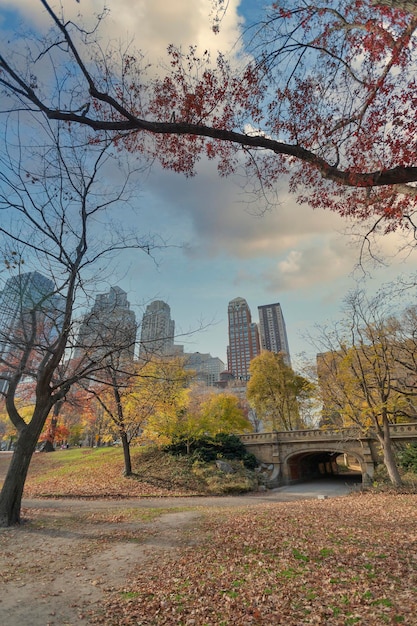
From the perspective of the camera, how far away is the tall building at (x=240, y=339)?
126000mm

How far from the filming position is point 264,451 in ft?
96.6

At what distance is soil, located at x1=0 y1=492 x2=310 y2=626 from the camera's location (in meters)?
4.51

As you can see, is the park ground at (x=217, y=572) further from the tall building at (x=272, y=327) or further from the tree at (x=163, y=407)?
the tall building at (x=272, y=327)

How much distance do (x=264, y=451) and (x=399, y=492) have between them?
15.0m

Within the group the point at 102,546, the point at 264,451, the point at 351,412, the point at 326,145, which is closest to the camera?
the point at 326,145

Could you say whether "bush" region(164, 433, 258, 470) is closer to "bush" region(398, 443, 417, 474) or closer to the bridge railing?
the bridge railing

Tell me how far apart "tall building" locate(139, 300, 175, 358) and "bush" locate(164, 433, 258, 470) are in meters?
15.8

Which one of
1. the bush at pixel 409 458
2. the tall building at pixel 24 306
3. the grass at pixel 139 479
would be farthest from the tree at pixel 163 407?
the bush at pixel 409 458

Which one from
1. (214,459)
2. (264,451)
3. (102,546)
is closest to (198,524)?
(102,546)

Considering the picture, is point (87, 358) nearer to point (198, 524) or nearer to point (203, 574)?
point (198, 524)

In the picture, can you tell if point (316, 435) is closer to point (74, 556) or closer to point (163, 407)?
point (163, 407)

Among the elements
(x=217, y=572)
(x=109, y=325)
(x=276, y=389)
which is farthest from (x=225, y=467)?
(x=217, y=572)

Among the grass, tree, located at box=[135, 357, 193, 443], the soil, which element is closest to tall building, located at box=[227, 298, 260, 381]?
the grass

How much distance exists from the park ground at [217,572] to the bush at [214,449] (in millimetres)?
15849
